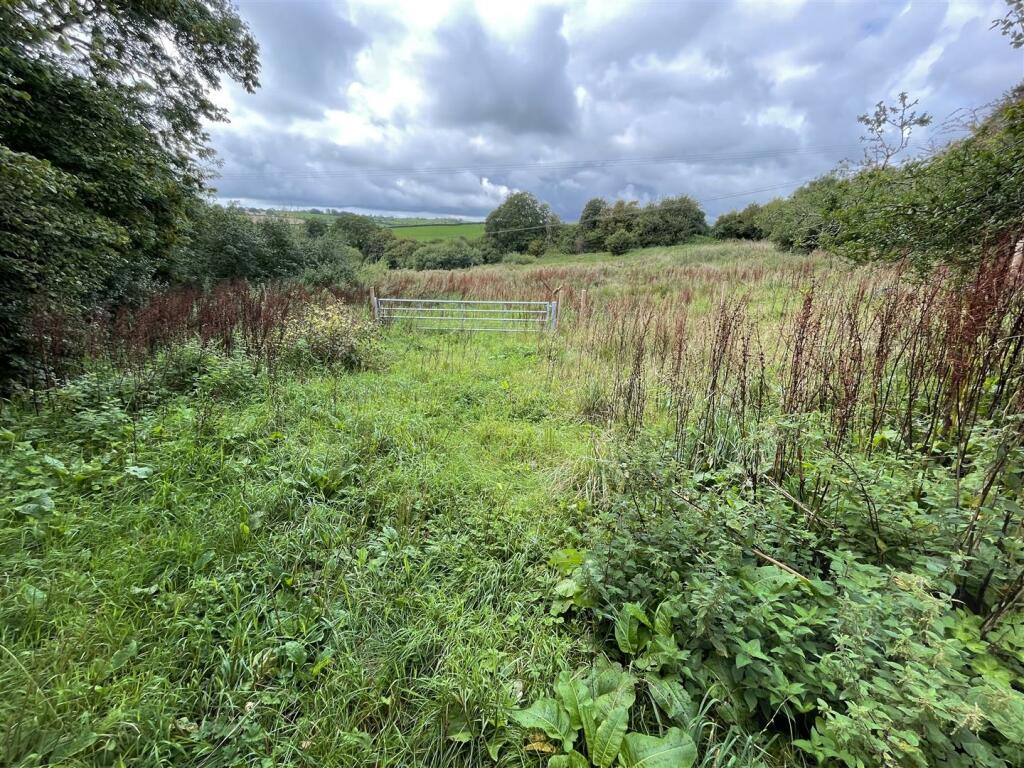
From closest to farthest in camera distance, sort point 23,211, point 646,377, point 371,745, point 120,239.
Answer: point 371,745 < point 23,211 < point 646,377 < point 120,239

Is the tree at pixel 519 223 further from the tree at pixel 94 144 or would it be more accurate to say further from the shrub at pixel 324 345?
the shrub at pixel 324 345

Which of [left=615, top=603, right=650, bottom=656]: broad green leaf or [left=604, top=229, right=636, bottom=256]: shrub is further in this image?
[left=604, top=229, right=636, bottom=256]: shrub

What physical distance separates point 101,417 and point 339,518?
227 centimetres

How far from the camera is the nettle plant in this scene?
1195 mm

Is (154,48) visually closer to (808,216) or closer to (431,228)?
(808,216)

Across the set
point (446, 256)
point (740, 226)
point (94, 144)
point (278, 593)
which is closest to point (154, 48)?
point (94, 144)

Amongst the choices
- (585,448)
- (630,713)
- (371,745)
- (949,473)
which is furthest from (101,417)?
(949,473)

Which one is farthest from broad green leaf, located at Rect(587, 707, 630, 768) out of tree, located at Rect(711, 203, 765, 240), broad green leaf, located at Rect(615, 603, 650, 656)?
tree, located at Rect(711, 203, 765, 240)

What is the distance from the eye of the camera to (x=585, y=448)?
3.19m

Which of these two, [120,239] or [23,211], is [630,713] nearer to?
[23,211]

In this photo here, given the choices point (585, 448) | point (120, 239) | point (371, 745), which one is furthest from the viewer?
point (120, 239)

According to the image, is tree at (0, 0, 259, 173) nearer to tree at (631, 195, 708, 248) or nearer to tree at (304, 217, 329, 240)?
tree at (304, 217, 329, 240)

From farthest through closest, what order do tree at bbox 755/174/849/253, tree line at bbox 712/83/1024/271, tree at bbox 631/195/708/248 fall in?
tree at bbox 631/195/708/248, tree at bbox 755/174/849/253, tree line at bbox 712/83/1024/271

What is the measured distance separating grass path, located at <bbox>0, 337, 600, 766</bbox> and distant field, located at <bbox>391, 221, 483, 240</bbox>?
3815cm
